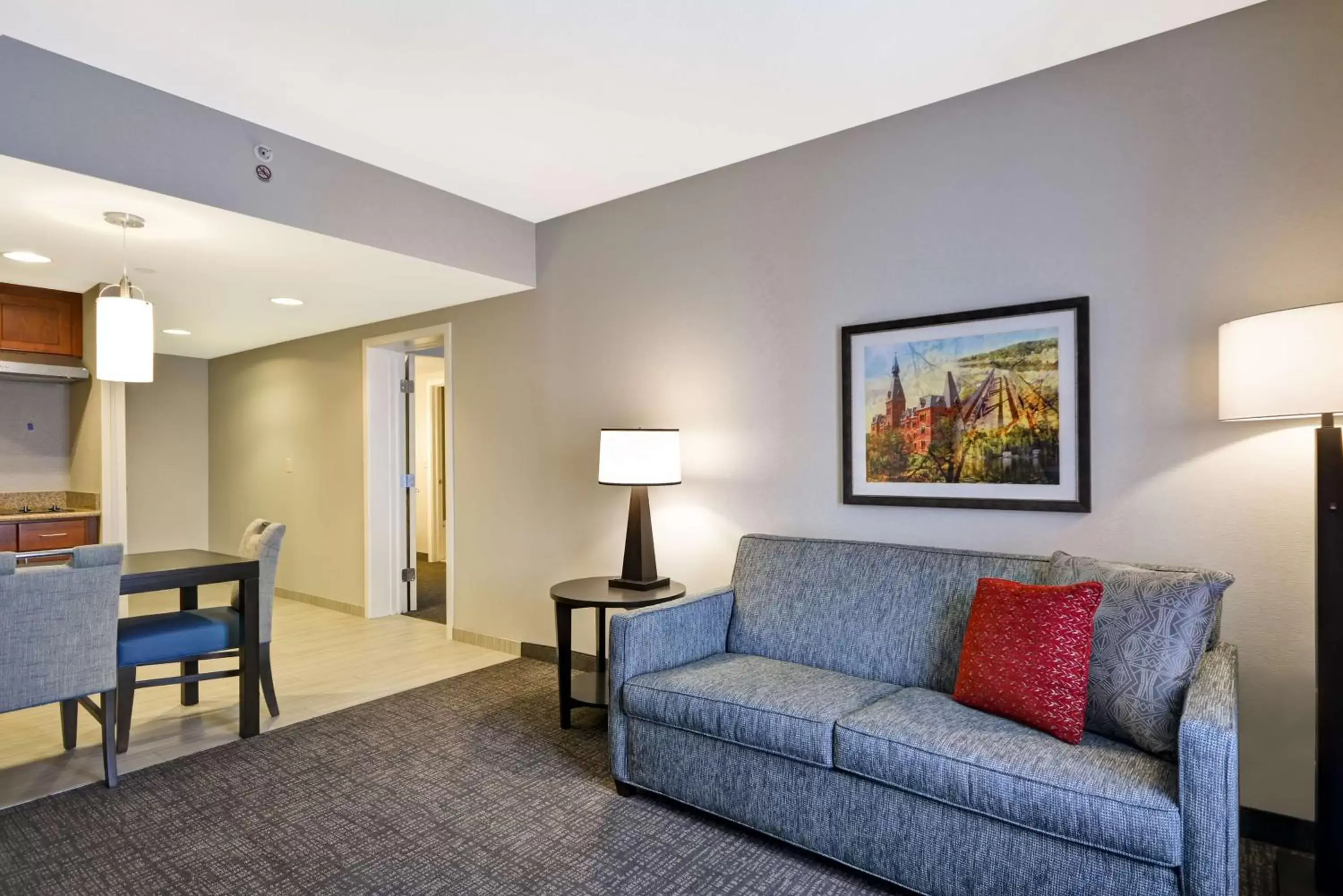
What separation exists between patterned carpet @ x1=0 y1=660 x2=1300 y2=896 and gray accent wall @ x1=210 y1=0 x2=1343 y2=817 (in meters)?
1.02

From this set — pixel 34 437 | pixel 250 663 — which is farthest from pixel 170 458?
pixel 250 663

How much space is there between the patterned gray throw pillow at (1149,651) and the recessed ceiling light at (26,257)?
15.6 feet

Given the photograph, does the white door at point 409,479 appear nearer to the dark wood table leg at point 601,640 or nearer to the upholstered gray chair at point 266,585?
the upholstered gray chair at point 266,585

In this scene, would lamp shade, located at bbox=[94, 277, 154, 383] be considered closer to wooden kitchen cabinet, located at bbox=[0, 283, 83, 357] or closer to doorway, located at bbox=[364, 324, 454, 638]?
doorway, located at bbox=[364, 324, 454, 638]

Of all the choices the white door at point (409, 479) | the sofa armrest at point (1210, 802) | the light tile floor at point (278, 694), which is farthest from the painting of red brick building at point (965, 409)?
the white door at point (409, 479)

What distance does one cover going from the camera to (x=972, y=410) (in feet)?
8.91

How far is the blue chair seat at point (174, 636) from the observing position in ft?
9.37

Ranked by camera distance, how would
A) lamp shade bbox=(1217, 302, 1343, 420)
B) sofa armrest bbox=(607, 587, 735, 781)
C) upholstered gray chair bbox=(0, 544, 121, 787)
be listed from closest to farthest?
1. lamp shade bbox=(1217, 302, 1343, 420)
2. upholstered gray chair bbox=(0, 544, 121, 787)
3. sofa armrest bbox=(607, 587, 735, 781)

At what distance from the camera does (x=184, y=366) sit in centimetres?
A: 686

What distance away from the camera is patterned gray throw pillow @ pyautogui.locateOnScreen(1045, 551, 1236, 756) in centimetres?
182

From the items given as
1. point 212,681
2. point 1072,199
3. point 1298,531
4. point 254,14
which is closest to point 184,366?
point 212,681

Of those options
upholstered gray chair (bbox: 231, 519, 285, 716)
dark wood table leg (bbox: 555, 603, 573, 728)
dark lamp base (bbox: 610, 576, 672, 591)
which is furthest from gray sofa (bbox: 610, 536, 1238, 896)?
upholstered gray chair (bbox: 231, 519, 285, 716)

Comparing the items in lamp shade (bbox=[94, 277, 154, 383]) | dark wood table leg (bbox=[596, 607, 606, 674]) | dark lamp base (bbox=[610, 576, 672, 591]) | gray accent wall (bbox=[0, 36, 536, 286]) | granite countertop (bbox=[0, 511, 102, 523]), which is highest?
gray accent wall (bbox=[0, 36, 536, 286])

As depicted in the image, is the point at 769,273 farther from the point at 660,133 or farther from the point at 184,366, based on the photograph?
the point at 184,366
